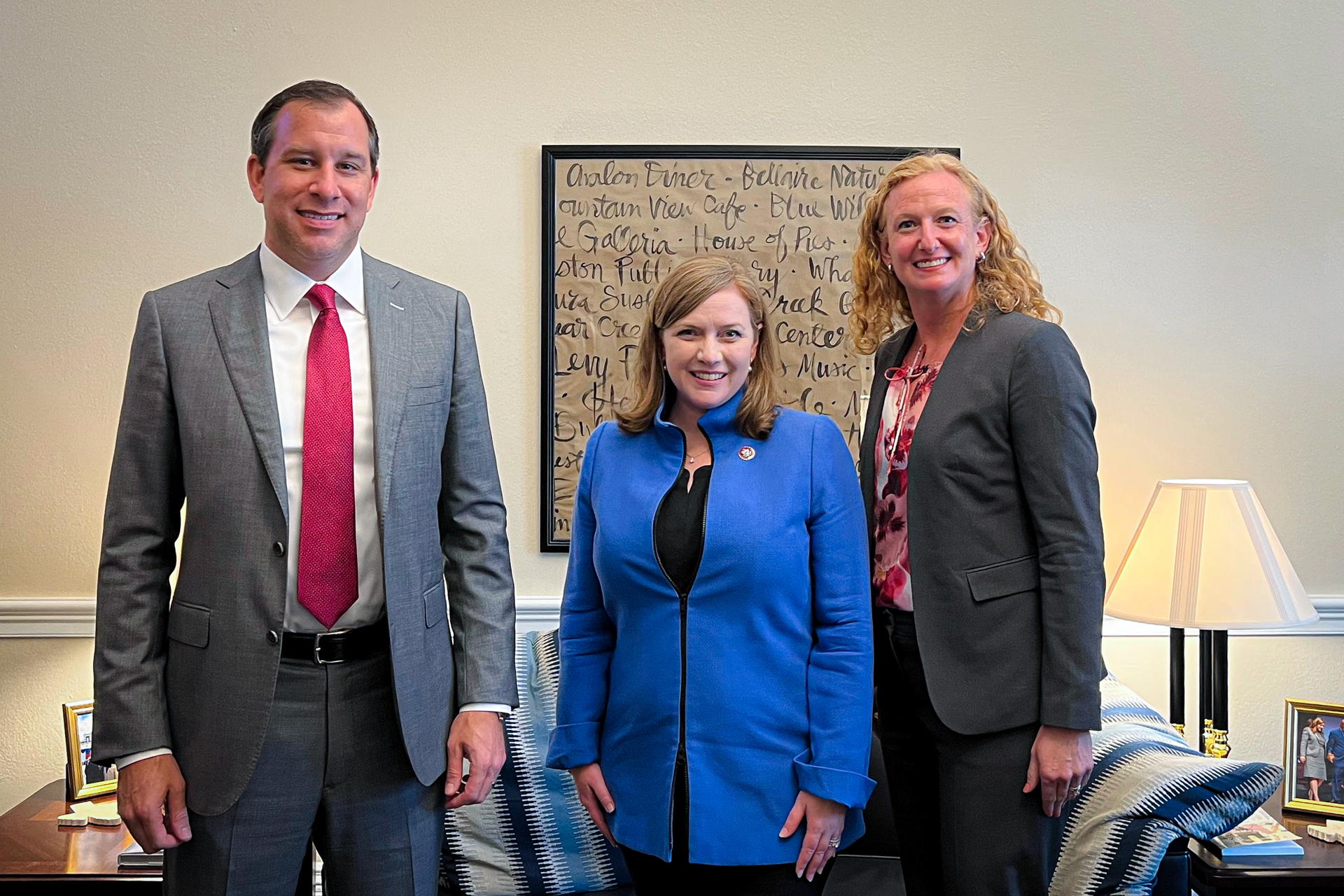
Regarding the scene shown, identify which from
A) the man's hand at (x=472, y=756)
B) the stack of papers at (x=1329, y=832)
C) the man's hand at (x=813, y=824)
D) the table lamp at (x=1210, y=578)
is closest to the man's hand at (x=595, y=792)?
the man's hand at (x=472, y=756)

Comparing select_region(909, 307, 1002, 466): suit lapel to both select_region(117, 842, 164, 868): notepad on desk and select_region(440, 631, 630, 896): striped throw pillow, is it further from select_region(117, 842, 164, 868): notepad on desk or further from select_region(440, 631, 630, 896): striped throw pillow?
select_region(117, 842, 164, 868): notepad on desk

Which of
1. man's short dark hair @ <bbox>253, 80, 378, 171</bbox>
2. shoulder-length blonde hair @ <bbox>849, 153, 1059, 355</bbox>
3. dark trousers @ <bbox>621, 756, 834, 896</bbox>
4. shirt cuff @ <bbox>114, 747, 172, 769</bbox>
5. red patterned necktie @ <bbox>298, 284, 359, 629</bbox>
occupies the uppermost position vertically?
man's short dark hair @ <bbox>253, 80, 378, 171</bbox>

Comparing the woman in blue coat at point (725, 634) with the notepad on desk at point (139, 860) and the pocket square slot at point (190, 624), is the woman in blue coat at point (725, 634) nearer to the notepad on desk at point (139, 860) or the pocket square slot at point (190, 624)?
the pocket square slot at point (190, 624)

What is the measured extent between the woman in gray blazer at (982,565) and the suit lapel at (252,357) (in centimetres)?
87

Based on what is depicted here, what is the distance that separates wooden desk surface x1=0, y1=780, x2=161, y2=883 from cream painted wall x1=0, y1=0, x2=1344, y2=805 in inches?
17.3

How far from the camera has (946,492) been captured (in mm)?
1531

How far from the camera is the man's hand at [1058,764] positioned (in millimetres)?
1466

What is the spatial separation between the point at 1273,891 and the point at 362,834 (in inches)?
64.0

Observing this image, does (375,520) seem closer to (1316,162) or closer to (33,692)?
(33,692)

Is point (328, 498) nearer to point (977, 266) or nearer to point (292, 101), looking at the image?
point (292, 101)

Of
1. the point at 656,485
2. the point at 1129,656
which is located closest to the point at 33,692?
the point at 656,485

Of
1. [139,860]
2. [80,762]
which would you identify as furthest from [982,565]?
[80,762]

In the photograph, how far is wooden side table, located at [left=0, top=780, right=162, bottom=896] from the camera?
2.01 metres

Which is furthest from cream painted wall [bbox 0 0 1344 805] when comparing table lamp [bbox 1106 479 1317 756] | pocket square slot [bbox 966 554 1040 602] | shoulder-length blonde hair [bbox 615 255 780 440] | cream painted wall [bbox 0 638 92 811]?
pocket square slot [bbox 966 554 1040 602]
